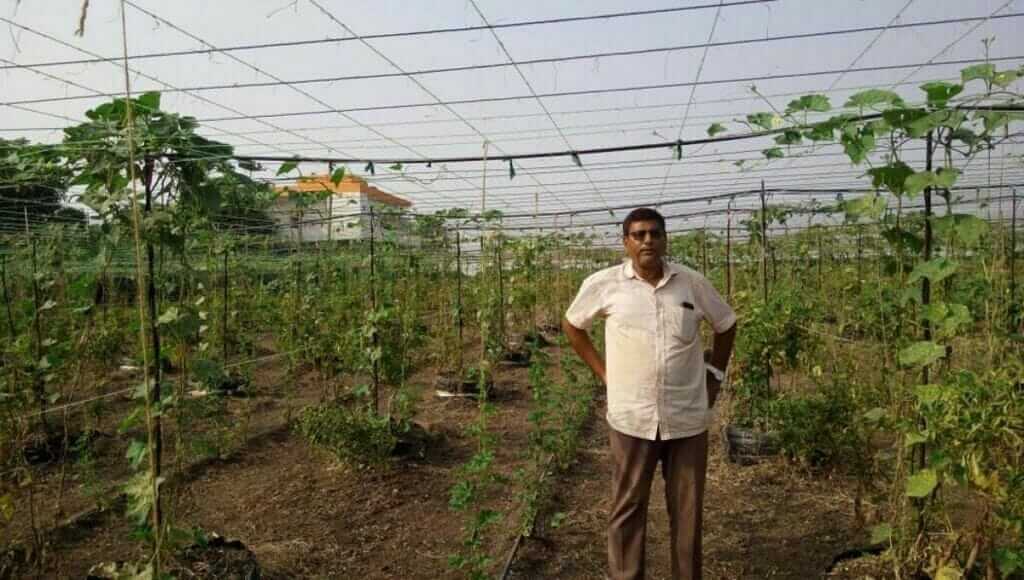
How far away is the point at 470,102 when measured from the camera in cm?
783

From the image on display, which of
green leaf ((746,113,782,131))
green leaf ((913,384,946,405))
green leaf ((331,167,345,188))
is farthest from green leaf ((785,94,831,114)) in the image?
green leaf ((331,167,345,188))

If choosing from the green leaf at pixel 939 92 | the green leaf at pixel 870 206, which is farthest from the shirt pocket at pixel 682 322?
the green leaf at pixel 939 92

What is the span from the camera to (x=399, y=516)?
15.4 feet

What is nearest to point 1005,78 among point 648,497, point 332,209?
point 648,497

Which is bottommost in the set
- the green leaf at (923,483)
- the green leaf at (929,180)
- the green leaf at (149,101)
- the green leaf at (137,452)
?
the green leaf at (923,483)

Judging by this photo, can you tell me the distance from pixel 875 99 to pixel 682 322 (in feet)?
4.17

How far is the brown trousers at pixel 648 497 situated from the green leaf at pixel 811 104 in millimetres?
1612

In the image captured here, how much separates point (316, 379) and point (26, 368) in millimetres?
3906

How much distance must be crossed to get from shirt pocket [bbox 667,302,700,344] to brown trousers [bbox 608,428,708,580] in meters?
0.46

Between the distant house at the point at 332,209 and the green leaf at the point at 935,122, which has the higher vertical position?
the distant house at the point at 332,209

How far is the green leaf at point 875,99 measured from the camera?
9.28 feet

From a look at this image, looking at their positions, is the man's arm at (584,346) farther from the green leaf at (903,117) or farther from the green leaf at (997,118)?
the green leaf at (997,118)

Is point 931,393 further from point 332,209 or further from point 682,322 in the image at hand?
point 332,209

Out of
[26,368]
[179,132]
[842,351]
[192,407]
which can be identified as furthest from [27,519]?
[842,351]
